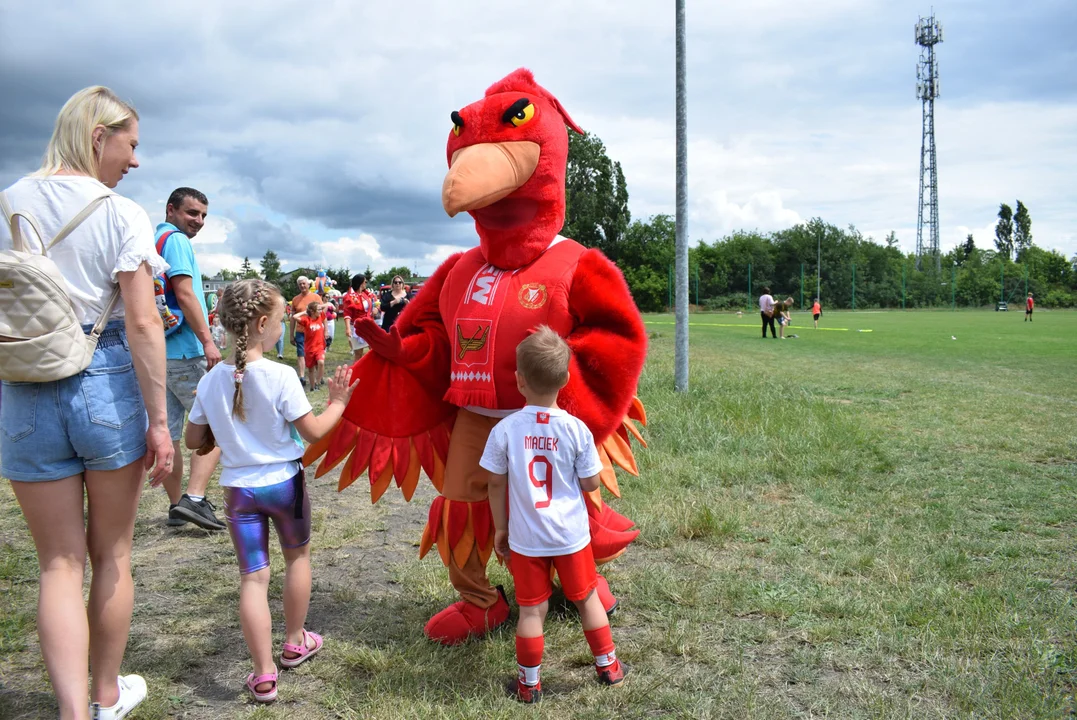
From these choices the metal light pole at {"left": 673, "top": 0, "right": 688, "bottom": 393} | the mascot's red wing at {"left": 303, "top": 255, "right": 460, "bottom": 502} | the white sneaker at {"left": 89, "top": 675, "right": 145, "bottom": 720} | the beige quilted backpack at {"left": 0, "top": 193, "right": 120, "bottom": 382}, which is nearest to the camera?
the beige quilted backpack at {"left": 0, "top": 193, "right": 120, "bottom": 382}

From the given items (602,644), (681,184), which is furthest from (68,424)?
(681,184)

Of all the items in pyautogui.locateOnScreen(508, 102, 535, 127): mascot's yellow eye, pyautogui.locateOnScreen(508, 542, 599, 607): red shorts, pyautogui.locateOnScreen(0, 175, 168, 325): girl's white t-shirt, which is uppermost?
pyautogui.locateOnScreen(508, 102, 535, 127): mascot's yellow eye

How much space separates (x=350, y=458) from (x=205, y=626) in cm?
93

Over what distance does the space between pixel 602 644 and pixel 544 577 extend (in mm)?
314

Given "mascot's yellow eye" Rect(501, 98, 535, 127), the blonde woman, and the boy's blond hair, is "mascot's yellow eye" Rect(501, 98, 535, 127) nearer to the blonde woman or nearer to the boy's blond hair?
the boy's blond hair

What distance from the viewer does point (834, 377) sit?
38.0ft

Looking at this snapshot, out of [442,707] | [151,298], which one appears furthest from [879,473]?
[151,298]

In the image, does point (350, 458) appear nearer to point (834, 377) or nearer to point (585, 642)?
point (585, 642)

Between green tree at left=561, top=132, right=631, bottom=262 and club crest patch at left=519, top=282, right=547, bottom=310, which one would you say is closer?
club crest patch at left=519, top=282, right=547, bottom=310

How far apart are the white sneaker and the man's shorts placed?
197 cm

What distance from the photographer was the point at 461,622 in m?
3.14

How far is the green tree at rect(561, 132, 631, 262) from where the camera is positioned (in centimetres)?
4756

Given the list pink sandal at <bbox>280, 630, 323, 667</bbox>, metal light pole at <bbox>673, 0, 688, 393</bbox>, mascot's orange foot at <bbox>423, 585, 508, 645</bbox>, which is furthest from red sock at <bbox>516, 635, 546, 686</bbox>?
metal light pole at <bbox>673, 0, 688, 393</bbox>

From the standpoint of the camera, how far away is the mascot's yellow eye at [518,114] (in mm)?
2992
